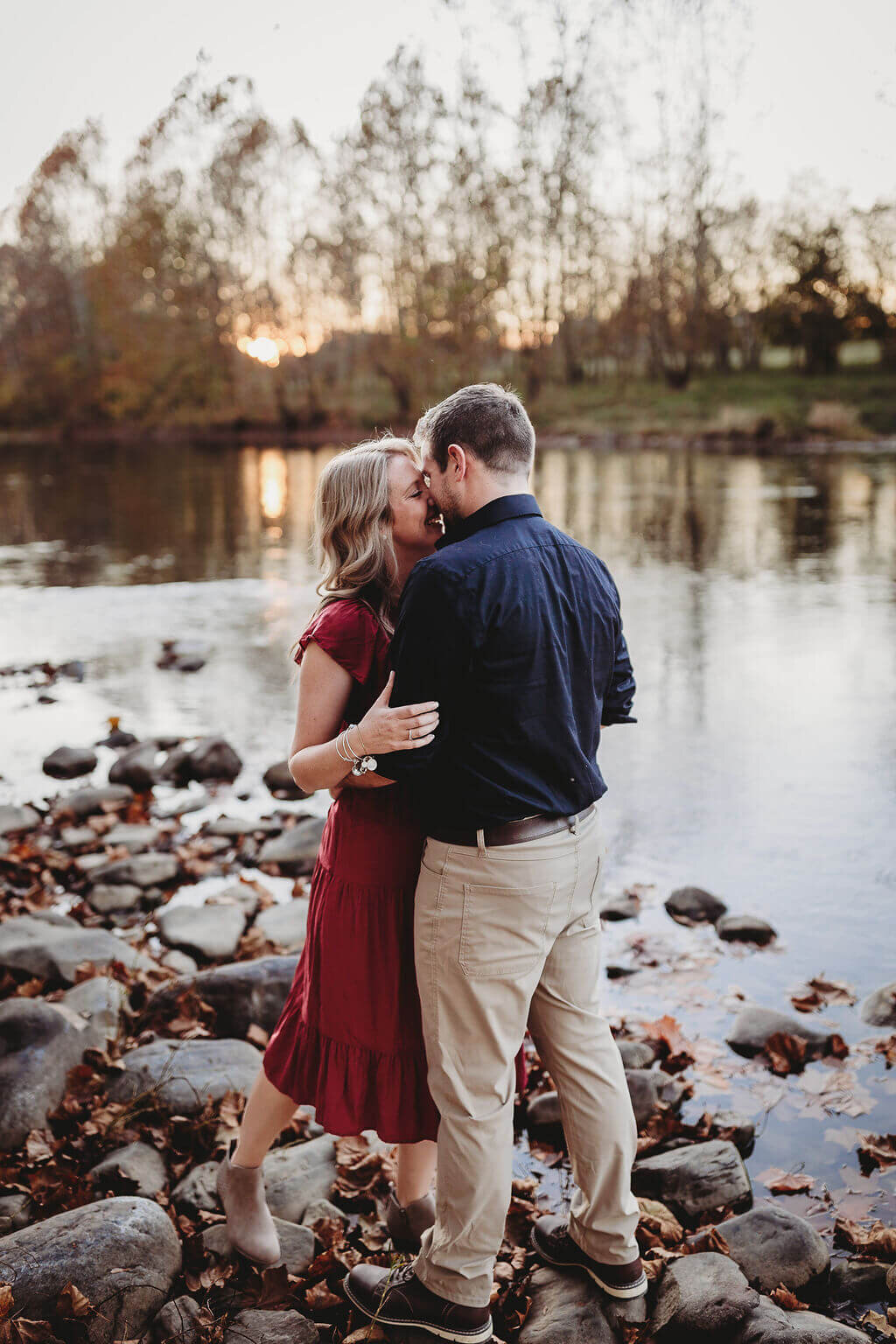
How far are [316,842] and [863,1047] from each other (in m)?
3.07

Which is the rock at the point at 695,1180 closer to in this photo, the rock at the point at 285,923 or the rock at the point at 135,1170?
the rock at the point at 135,1170

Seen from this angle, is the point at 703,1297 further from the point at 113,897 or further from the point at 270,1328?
the point at 113,897

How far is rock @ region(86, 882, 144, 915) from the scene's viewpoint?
5.76 m

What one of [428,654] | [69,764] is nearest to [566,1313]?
[428,654]

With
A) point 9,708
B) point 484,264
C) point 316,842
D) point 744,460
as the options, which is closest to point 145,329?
point 484,264

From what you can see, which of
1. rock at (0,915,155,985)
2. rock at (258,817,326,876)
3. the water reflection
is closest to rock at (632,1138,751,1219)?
rock at (0,915,155,985)

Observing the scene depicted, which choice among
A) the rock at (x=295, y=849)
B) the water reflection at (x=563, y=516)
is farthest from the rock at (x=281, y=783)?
the water reflection at (x=563, y=516)

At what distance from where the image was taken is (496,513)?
2697 mm

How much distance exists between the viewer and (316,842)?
249 inches

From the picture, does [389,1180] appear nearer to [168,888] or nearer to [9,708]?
[168,888]

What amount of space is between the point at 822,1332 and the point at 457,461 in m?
2.35

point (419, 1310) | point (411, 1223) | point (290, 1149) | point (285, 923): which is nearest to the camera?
point (419, 1310)

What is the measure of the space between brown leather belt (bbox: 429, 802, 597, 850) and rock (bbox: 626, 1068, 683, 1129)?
1565 mm

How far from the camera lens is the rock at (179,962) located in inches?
197
